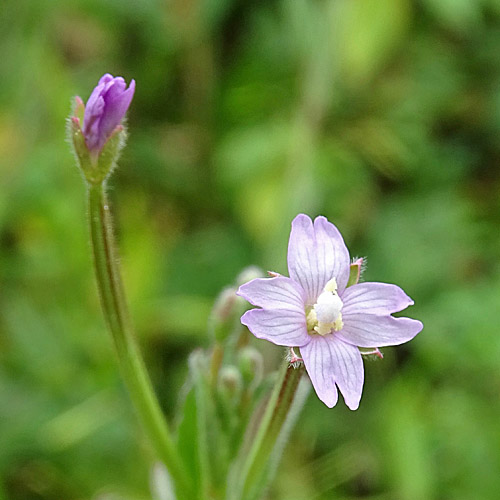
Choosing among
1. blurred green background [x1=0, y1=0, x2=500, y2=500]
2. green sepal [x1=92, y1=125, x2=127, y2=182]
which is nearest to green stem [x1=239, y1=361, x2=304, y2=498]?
green sepal [x1=92, y1=125, x2=127, y2=182]

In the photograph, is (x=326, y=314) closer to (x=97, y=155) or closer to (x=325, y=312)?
(x=325, y=312)

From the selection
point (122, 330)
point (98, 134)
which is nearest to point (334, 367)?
point (122, 330)

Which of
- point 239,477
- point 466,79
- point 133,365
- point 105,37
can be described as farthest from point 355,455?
point 105,37

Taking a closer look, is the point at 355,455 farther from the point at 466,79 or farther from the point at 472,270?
the point at 466,79

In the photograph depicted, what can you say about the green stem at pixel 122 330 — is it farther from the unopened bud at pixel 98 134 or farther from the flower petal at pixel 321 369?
the flower petal at pixel 321 369

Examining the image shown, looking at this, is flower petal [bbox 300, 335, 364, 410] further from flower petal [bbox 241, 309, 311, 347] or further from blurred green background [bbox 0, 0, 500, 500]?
blurred green background [bbox 0, 0, 500, 500]
